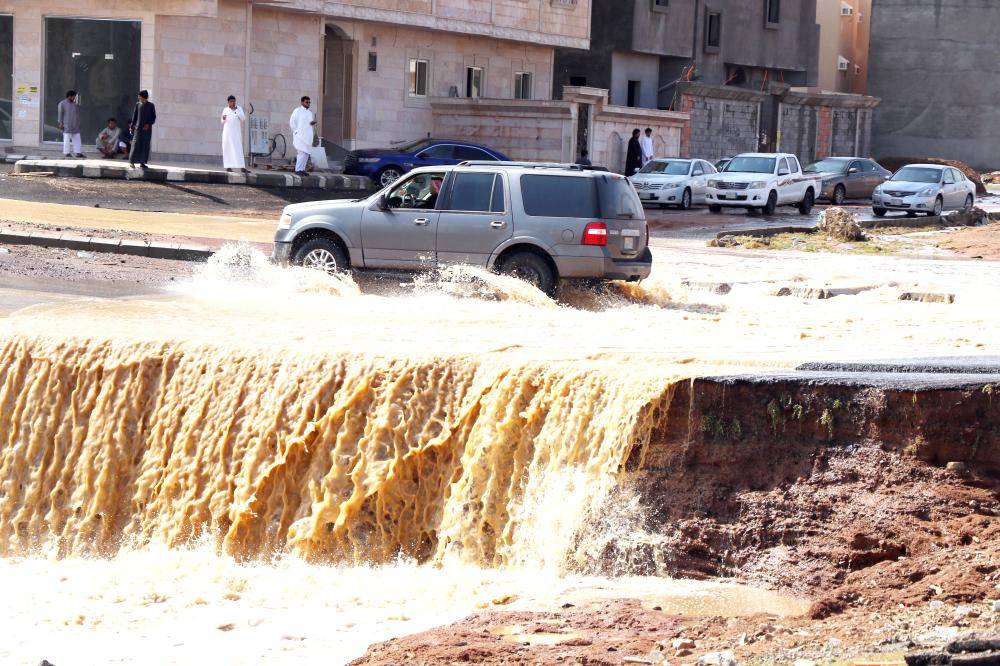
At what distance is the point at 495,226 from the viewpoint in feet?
50.9

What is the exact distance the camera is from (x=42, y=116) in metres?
30.9

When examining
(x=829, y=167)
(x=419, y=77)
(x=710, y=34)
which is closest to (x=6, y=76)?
(x=419, y=77)

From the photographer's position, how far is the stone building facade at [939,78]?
192 feet

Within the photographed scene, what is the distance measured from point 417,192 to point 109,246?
4.92 meters

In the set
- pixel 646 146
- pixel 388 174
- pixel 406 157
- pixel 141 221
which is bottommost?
pixel 141 221

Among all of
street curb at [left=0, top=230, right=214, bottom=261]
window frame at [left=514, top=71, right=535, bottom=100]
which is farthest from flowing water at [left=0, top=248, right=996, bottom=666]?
window frame at [left=514, top=71, right=535, bottom=100]

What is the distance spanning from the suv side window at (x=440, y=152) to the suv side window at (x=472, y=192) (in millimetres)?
16389

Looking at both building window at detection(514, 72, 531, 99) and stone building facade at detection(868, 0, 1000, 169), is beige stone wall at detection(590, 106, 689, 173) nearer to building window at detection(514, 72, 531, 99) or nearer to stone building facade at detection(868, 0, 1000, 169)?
building window at detection(514, 72, 531, 99)

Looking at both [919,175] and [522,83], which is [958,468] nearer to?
[919,175]

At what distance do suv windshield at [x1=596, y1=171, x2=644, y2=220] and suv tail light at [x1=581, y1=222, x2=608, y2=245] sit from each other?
144 millimetres

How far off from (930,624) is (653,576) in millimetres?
2145

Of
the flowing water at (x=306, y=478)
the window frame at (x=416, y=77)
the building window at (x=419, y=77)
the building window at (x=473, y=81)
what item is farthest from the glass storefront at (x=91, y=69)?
the flowing water at (x=306, y=478)

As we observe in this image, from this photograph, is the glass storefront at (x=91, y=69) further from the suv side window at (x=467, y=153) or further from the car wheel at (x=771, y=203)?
the car wheel at (x=771, y=203)

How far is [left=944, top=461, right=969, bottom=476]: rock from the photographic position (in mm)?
8047
